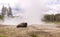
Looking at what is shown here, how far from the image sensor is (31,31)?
1528 mm

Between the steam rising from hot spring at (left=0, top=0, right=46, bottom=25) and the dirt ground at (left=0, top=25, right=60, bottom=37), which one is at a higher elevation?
the steam rising from hot spring at (left=0, top=0, right=46, bottom=25)

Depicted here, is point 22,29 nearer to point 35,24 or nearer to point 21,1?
point 35,24

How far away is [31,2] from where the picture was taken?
156 centimetres

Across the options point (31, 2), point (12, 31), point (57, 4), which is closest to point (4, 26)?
point (12, 31)

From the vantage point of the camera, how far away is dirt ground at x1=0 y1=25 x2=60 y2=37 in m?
1.50

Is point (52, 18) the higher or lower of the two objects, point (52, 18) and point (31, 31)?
the higher

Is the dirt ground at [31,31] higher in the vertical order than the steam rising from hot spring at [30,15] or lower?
lower

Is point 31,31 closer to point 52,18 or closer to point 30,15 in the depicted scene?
point 30,15

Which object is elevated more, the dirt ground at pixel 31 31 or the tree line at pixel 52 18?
the tree line at pixel 52 18

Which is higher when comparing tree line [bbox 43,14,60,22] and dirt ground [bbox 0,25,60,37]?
tree line [bbox 43,14,60,22]

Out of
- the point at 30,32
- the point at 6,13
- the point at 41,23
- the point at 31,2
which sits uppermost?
the point at 31,2

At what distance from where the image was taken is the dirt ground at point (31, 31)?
1502 millimetres

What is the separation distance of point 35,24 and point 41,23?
0.07 m

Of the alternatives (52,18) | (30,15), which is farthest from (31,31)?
(52,18)
